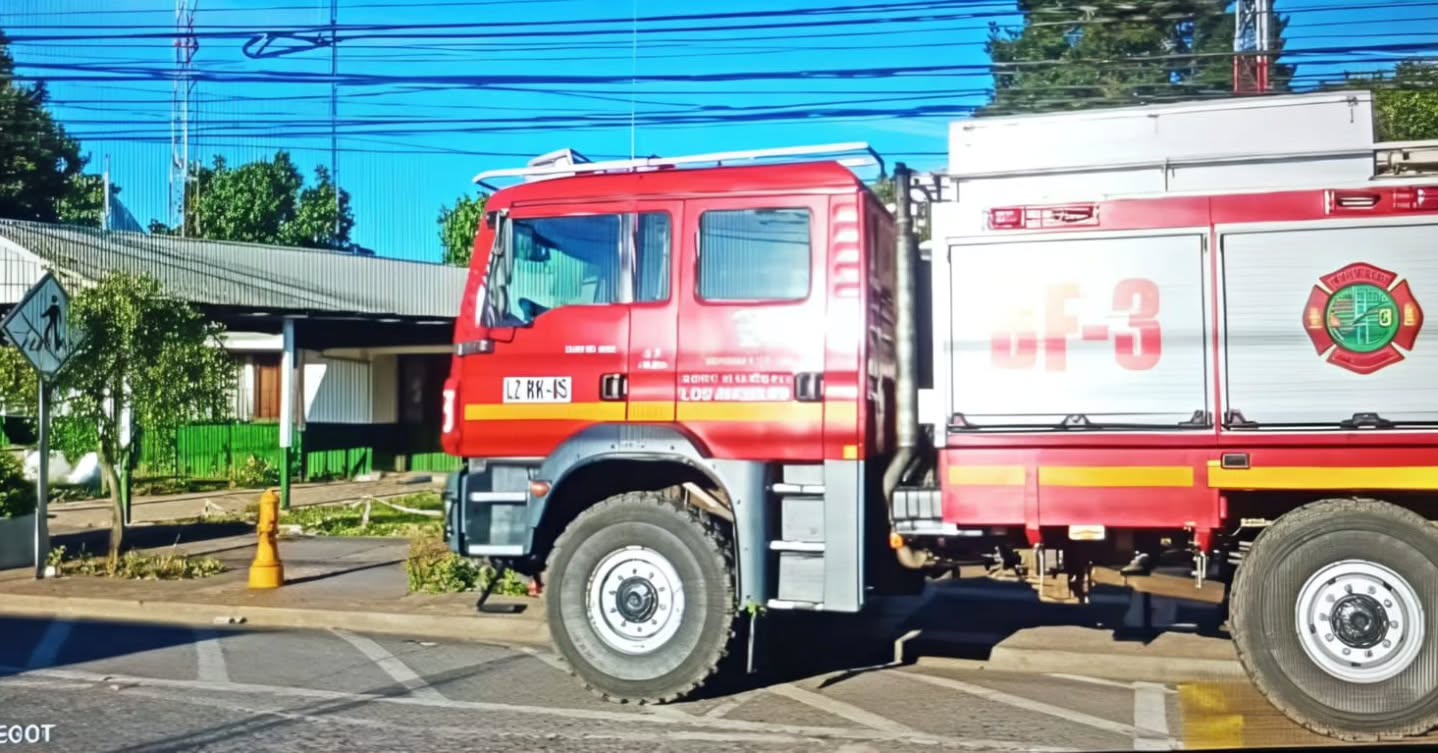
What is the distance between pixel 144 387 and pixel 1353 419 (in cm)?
1169

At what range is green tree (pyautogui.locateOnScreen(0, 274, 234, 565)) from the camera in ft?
46.1

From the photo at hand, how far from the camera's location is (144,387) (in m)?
14.3

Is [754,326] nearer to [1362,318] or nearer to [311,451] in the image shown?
[1362,318]

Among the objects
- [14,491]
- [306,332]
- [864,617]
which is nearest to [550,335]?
[864,617]

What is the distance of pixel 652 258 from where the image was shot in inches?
324

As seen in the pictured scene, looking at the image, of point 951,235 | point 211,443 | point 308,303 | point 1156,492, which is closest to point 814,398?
point 951,235

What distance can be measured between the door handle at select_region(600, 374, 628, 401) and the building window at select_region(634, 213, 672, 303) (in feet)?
1.56

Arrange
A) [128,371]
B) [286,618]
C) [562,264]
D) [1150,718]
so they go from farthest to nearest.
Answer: [128,371] → [286,618] → [562,264] → [1150,718]

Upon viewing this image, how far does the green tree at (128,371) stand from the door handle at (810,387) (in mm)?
8836

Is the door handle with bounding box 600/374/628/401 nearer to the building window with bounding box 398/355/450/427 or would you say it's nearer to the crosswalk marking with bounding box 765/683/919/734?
the crosswalk marking with bounding box 765/683/919/734

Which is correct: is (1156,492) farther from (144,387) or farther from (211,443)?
(211,443)

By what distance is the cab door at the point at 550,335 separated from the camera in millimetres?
8203

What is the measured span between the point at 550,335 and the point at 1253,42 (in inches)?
427

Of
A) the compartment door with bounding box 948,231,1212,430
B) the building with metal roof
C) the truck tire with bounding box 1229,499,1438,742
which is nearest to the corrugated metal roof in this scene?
the building with metal roof
